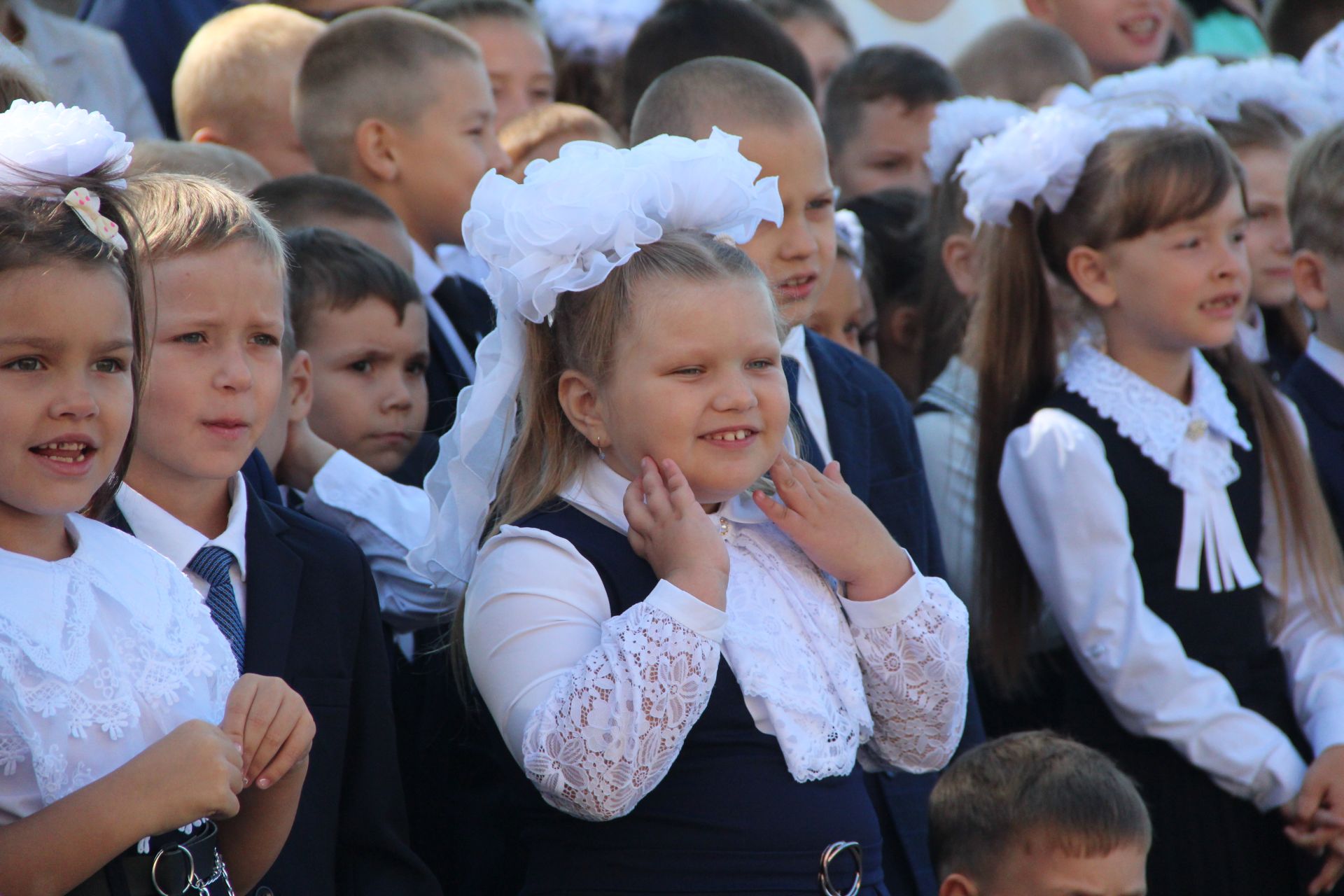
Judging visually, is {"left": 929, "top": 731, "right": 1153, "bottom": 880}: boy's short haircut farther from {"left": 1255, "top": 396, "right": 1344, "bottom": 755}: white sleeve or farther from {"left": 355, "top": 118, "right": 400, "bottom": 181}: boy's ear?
{"left": 355, "top": 118, "right": 400, "bottom": 181}: boy's ear

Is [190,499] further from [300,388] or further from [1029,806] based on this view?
[1029,806]

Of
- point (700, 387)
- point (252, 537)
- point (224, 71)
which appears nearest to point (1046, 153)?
point (700, 387)

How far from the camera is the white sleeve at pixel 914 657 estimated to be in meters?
2.43

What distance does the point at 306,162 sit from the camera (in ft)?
15.7

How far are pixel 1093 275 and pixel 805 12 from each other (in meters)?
2.88

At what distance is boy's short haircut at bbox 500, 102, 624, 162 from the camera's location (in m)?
4.60

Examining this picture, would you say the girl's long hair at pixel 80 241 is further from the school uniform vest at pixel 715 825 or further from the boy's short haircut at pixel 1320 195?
the boy's short haircut at pixel 1320 195

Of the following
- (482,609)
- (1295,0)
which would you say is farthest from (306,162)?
(1295,0)

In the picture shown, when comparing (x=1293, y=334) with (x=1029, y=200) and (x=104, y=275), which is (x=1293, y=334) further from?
(x=104, y=275)

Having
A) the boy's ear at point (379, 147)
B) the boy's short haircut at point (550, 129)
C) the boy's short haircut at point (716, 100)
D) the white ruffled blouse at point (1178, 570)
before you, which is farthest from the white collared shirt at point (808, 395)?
the boy's ear at point (379, 147)

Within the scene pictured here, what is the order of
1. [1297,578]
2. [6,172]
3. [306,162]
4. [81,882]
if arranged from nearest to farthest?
[81,882] < [6,172] < [1297,578] < [306,162]

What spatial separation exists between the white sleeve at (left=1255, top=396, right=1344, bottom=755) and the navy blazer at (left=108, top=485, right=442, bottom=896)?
218 cm

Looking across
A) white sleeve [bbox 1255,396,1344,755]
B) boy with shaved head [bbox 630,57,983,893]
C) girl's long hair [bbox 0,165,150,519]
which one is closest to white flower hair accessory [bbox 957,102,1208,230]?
boy with shaved head [bbox 630,57,983,893]

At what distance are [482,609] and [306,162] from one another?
2833mm
